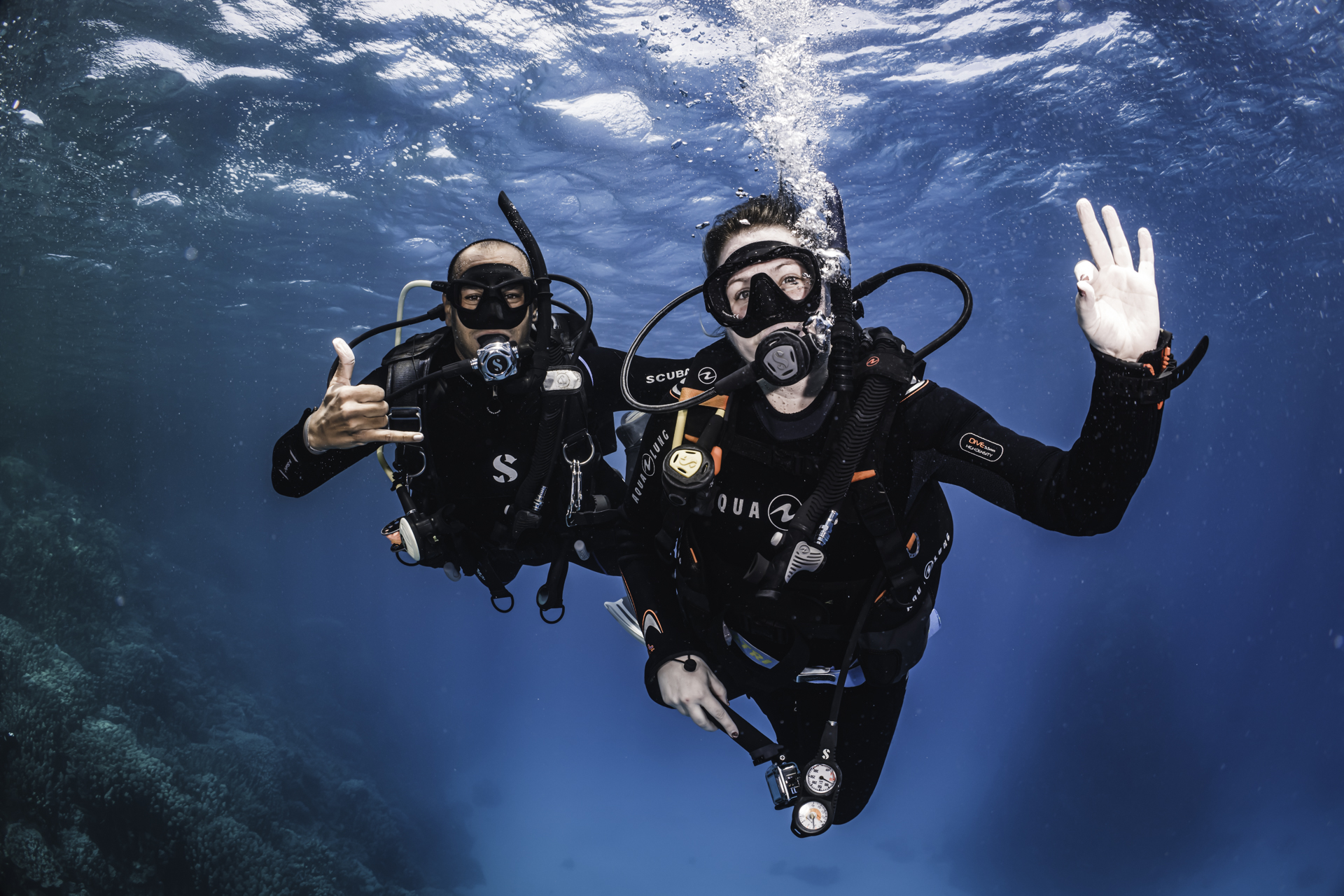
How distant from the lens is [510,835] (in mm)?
29750

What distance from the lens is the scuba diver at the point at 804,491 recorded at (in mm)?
2529

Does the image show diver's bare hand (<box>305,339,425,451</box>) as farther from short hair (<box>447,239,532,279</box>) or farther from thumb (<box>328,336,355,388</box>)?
short hair (<box>447,239,532,279</box>)

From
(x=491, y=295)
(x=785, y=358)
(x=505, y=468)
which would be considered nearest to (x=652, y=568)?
(x=785, y=358)

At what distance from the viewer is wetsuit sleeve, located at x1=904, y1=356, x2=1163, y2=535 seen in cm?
210

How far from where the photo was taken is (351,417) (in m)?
2.73

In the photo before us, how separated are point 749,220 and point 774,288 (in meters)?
0.56

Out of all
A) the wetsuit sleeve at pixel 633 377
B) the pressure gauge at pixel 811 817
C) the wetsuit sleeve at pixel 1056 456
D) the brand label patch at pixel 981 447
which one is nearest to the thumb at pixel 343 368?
the wetsuit sleeve at pixel 633 377

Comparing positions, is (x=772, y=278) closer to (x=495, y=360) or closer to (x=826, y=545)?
(x=826, y=545)

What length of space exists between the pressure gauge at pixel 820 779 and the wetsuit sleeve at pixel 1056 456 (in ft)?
4.53

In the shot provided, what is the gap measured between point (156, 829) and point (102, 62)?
13181 millimetres

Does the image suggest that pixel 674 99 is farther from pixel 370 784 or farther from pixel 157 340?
pixel 157 340


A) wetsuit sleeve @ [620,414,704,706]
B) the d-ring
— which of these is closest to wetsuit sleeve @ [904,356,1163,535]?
wetsuit sleeve @ [620,414,704,706]

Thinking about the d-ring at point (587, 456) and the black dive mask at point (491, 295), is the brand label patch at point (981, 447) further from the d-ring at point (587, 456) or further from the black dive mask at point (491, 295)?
the black dive mask at point (491, 295)

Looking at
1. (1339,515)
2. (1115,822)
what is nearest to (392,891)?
(1115,822)
